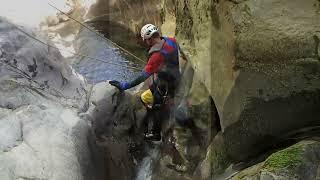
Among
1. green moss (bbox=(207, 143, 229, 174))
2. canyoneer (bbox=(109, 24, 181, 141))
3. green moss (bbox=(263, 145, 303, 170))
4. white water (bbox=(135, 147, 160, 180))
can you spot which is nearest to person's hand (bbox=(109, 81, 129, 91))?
canyoneer (bbox=(109, 24, 181, 141))

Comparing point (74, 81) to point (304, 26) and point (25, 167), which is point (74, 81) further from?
point (304, 26)

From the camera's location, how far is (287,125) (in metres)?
5.40

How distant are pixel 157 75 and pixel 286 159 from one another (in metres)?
3.30

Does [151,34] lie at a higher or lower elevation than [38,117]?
higher

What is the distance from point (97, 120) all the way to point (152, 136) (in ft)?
3.08

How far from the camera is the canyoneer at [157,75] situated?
7354 millimetres

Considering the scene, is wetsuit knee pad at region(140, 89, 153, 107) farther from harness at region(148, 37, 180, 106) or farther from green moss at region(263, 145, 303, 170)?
green moss at region(263, 145, 303, 170)

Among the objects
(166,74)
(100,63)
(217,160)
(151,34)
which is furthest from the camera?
(100,63)

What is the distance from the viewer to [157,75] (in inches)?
300

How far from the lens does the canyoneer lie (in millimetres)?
7354

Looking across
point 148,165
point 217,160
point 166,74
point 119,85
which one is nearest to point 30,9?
point 119,85

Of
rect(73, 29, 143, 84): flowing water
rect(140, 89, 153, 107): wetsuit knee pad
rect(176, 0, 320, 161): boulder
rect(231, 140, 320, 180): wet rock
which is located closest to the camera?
rect(231, 140, 320, 180): wet rock

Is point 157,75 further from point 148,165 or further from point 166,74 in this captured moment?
point 148,165

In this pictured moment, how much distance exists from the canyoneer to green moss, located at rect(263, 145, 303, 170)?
2997mm
